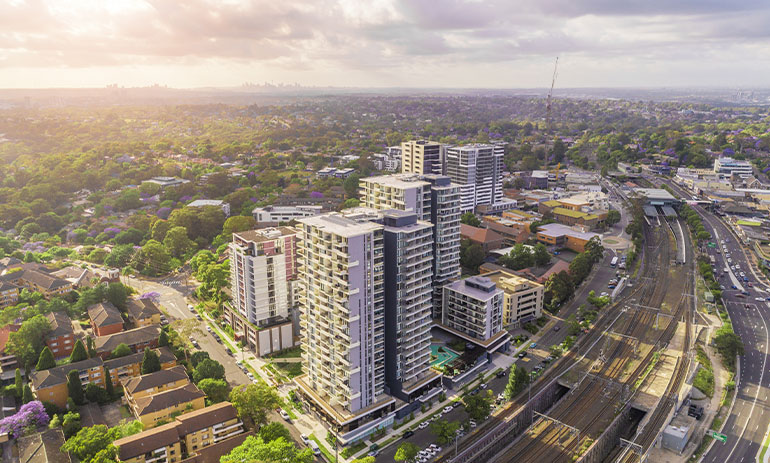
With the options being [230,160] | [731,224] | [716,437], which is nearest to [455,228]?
[716,437]

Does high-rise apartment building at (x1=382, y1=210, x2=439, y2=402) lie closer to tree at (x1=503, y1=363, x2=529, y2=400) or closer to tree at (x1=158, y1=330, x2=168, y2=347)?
tree at (x1=503, y1=363, x2=529, y2=400)

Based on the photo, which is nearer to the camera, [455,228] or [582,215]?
[455,228]

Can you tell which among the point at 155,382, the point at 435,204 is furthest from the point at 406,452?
the point at 435,204

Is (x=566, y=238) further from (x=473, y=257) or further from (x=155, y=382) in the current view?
(x=155, y=382)

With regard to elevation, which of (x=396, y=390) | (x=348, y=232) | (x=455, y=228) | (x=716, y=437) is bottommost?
(x=716, y=437)

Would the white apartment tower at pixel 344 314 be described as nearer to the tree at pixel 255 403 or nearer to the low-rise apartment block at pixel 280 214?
the tree at pixel 255 403

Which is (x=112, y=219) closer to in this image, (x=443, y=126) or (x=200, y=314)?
(x=200, y=314)

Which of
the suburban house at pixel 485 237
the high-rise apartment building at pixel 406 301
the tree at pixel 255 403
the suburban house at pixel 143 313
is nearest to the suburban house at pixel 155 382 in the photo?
the tree at pixel 255 403

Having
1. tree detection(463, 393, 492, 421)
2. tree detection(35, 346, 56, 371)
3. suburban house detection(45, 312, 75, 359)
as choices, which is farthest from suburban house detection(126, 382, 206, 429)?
tree detection(463, 393, 492, 421)
